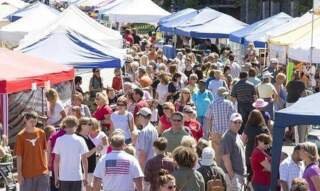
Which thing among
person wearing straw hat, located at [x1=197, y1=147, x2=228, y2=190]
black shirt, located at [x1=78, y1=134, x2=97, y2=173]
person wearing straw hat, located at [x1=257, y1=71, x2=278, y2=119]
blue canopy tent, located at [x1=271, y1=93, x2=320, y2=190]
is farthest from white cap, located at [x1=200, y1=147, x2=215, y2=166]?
person wearing straw hat, located at [x1=257, y1=71, x2=278, y2=119]

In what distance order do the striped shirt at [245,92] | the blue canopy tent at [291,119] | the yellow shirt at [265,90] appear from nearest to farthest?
1. the blue canopy tent at [291,119]
2. the striped shirt at [245,92]
3. the yellow shirt at [265,90]

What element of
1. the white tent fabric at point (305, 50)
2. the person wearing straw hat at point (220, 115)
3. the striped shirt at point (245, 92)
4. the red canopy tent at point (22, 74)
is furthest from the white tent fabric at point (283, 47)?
the person wearing straw hat at point (220, 115)

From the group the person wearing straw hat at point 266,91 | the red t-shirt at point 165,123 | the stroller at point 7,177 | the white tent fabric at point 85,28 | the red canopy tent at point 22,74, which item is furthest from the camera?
the white tent fabric at point 85,28

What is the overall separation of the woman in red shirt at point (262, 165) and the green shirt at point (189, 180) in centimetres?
199

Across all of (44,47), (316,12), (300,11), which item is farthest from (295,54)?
(300,11)

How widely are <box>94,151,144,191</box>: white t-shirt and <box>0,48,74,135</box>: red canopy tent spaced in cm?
455

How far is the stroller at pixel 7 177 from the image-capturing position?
13.0 meters

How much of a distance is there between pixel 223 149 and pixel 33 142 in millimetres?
2421

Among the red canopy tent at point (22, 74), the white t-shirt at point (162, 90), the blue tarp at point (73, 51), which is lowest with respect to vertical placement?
the white t-shirt at point (162, 90)

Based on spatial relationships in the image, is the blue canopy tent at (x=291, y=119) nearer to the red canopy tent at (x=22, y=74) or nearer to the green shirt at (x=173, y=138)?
the green shirt at (x=173, y=138)

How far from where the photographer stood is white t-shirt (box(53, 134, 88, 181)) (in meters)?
11.4

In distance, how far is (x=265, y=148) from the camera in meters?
11.7

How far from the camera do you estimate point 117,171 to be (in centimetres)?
1023

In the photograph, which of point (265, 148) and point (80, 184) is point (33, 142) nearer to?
point (80, 184)
